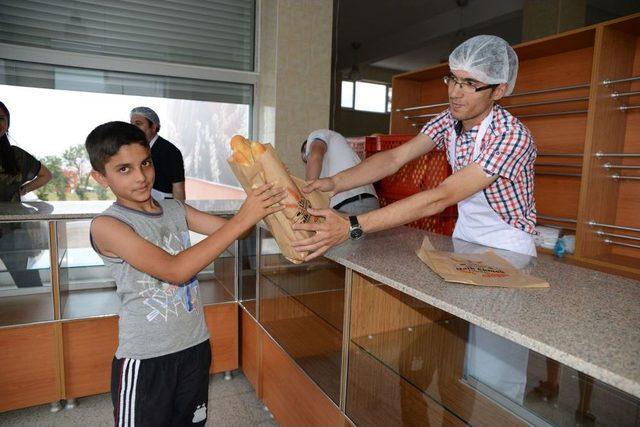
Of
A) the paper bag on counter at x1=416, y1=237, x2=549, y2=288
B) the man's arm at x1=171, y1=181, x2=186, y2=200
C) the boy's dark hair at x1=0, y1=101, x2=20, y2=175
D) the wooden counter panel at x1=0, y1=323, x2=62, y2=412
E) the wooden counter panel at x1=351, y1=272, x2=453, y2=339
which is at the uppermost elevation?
the boy's dark hair at x1=0, y1=101, x2=20, y2=175

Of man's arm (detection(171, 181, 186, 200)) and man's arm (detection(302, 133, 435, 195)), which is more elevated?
man's arm (detection(302, 133, 435, 195))

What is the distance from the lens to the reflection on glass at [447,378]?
1.02m

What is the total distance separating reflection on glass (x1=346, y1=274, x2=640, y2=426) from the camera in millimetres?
1021

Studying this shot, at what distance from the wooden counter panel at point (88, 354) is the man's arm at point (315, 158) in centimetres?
123

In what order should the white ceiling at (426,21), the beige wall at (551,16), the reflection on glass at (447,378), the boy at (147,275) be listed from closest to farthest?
the reflection on glass at (447,378), the boy at (147,275), the beige wall at (551,16), the white ceiling at (426,21)

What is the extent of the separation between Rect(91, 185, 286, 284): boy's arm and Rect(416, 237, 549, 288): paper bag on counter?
1.58 ft

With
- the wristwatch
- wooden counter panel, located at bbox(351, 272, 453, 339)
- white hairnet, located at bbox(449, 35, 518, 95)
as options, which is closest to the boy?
the wristwatch

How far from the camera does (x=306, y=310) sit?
1.84 metres

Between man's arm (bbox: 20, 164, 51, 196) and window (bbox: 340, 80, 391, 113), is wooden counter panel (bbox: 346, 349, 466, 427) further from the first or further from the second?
window (bbox: 340, 80, 391, 113)

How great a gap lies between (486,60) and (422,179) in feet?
2.62

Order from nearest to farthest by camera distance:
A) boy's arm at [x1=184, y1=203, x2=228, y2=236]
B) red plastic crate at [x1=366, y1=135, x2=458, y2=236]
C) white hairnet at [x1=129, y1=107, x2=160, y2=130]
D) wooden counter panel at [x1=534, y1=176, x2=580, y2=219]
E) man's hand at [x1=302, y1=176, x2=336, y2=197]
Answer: boy's arm at [x1=184, y1=203, x2=228, y2=236] → man's hand at [x1=302, y1=176, x2=336, y2=197] → red plastic crate at [x1=366, y1=135, x2=458, y2=236] → wooden counter panel at [x1=534, y1=176, x2=580, y2=219] → white hairnet at [x1=129, y1=107, x2=160, y2=130]

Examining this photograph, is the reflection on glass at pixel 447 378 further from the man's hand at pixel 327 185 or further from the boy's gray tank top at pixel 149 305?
the boy's gray tank top at pixel 149 305

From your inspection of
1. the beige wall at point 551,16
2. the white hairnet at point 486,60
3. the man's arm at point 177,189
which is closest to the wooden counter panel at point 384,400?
the white hairnet at point 486,60

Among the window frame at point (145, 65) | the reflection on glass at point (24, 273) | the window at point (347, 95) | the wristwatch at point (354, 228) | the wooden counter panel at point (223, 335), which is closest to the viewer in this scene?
the wristwatch at point (354, 228)
